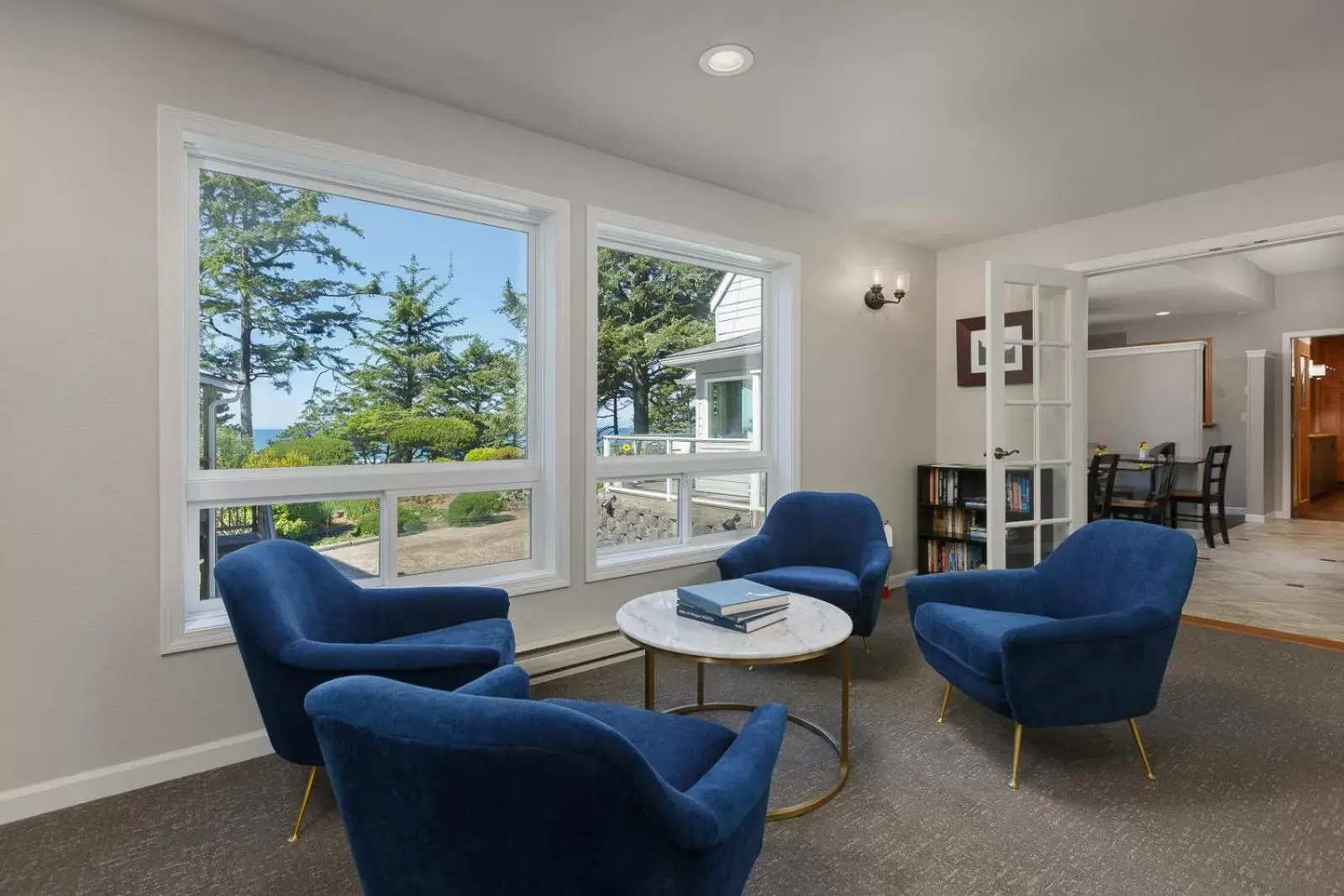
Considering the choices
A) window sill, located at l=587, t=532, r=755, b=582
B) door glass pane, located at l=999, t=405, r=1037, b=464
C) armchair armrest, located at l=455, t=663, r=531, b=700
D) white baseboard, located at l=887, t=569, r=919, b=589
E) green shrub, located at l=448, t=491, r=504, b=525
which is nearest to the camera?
armchair armrest, located at l=455, t=663, r=531, b=700

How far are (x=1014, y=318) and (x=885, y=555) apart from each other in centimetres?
194

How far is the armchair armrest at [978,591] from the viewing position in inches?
108

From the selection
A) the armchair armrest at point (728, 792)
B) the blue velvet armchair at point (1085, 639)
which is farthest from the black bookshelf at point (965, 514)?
the armchair armrest at point (728, 792)

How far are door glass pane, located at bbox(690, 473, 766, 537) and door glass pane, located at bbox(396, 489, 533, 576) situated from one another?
3.46ft

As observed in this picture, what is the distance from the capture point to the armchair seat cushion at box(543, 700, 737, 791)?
4.78 ft

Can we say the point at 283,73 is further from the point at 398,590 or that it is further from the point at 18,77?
the point at 398,590

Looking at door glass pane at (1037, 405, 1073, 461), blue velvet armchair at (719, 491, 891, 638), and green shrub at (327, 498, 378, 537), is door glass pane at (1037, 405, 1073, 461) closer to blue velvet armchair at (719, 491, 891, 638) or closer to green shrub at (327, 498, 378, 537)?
blue velvet armchair at (719, 491, 891, 638)

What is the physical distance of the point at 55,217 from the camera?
2.11m

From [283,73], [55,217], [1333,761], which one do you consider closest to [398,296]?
[283,73]

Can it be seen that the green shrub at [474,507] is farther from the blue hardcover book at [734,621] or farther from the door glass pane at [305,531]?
the blue hardcover book at [734,621]

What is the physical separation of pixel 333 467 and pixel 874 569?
2.37 m

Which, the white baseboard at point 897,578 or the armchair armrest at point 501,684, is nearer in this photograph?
the armchair armrest at point 501,684

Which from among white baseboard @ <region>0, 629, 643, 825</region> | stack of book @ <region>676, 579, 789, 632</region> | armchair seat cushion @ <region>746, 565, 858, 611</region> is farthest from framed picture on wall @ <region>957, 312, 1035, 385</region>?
white baseboard @ <region>0, 629, 643, 825</region>

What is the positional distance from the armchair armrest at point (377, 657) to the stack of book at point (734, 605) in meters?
0.69
